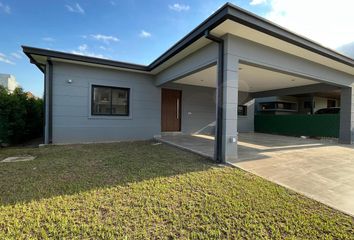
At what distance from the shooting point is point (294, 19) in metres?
6.42

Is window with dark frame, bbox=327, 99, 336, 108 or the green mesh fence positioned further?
window with dark frame, bbox=327, 99, 336, 108

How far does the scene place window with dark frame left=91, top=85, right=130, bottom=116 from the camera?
7.52m

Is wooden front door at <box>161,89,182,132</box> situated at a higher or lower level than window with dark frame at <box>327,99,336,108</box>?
lower

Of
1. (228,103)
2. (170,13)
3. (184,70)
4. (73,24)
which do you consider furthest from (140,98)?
(228,103)

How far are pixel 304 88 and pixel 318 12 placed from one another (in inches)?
189

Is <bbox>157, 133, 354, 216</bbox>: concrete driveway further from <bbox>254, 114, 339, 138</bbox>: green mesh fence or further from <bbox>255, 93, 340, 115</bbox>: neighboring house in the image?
<bbox>255, 93, 340, 115</bbox>: neighboring house

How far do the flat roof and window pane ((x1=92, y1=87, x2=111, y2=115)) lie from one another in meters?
1.16

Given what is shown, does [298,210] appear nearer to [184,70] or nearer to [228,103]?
[228,103]

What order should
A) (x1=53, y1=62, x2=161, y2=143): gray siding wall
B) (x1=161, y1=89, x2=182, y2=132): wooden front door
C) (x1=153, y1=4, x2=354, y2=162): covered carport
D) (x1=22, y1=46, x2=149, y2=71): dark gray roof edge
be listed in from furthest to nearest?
(x1=161, y1=89, x2=182, y2=132): wooden front door < (x1=53, y1=62, x2=161, y2=143): gray siding wall < (x1=22, y1=46, x2=149, y2=71): dark gray roof edge < (x1=153, y1=4, x2=354, y2=162): covered carport

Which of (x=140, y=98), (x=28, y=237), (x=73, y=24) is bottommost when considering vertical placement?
(x=28, y=237)

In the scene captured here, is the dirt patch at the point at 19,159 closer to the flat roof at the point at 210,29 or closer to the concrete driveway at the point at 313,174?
the flat roof at the point at 210,29

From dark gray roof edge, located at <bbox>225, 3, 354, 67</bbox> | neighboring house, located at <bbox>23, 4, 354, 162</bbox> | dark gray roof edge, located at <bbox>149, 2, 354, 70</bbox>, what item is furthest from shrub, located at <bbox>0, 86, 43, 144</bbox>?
dark gray roof edge, located at <bbox>225, 3, 354, 67</bbox>

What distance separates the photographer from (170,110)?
31.3ft

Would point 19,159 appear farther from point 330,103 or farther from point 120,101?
point 330,103
